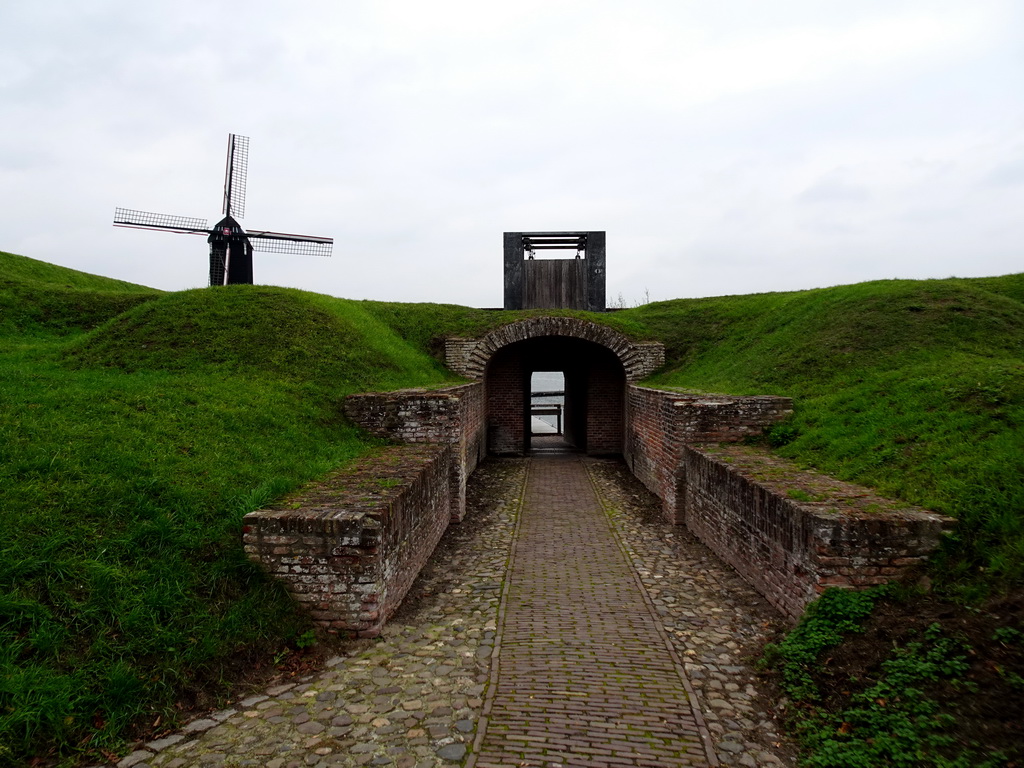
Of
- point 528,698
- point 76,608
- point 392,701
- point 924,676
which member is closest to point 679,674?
point 528,698

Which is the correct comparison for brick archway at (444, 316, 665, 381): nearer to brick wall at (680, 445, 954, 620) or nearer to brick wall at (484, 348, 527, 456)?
brick wall at (484, 348, 527, 456)

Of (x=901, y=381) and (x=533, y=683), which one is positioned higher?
(x=901, y=381)

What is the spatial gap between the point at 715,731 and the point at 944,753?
1232mm

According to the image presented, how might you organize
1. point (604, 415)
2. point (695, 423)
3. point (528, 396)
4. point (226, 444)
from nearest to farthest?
point (226, 444), point (695, 423), point (604, 415), point (528, 396)

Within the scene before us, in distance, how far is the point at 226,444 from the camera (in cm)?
661

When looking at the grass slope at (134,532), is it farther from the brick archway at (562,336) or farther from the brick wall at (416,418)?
the brick archway at (562,336)

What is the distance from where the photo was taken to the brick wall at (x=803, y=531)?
433cm

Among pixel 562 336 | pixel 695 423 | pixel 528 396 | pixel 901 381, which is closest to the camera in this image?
pixel 901 381

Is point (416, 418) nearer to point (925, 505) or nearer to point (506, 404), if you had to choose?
point (925, 505)

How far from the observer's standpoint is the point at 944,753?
2832mm

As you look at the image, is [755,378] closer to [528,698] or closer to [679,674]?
A: [679,674]

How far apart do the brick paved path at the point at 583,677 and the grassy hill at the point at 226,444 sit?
190 centimetres

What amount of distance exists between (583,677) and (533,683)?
0.39m

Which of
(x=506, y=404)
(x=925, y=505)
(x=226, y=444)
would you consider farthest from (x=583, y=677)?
(x=506, y=404)
